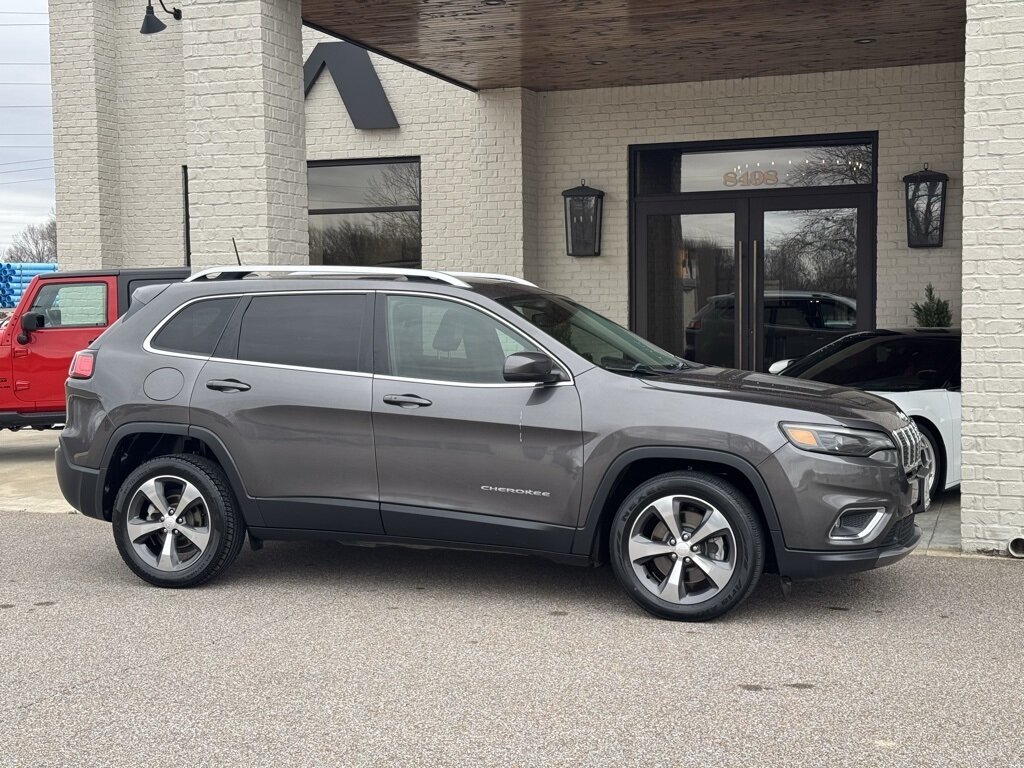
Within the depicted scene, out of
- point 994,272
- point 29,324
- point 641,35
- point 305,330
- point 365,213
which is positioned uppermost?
point 641,35

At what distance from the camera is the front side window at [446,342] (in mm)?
6434

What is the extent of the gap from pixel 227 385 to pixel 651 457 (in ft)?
7.87

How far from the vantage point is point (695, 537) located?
19.7 feet

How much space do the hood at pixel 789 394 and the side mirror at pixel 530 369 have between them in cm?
50

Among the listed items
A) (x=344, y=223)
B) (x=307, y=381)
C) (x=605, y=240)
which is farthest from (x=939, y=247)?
(x=307, y=381)

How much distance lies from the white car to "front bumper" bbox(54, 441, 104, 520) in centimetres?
561

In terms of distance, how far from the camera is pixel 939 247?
1297 cm

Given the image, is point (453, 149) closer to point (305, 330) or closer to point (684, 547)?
point (305, 330)

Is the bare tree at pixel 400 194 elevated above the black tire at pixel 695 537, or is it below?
above

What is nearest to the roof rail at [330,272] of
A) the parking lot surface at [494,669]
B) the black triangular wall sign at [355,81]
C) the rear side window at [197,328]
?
the rear side window at [197,328]

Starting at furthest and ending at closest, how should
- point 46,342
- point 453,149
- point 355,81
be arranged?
point 355,81 → point 453,149 → point 46,342

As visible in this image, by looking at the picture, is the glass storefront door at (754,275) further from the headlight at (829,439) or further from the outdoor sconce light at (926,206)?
the headlight at (829,439)

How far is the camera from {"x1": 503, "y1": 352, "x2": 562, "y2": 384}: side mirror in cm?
609

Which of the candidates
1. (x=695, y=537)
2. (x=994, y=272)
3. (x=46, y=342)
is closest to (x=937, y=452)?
(x=994, y=272)
